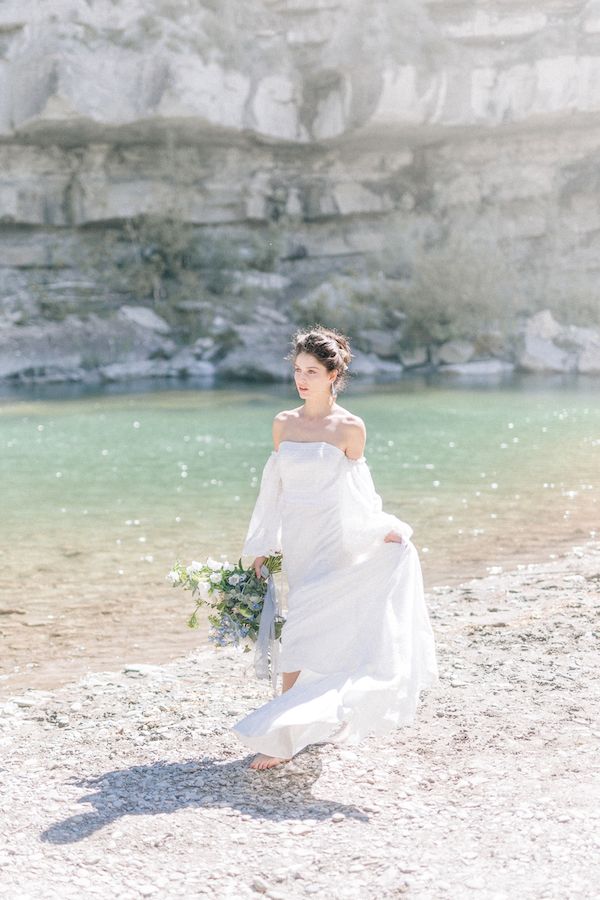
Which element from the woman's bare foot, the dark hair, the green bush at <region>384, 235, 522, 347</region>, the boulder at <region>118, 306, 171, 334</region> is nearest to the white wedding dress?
the woman's bare foot

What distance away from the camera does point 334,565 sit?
186 inches

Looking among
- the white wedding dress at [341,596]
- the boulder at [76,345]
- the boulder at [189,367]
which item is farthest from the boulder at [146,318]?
the white wedding dress at [341,596]

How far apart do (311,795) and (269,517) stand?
1353mm

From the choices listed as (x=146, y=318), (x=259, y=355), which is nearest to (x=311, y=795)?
(x=259, y=355)

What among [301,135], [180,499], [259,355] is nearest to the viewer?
[180,499]

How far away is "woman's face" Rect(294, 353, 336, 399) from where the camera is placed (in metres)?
4.76

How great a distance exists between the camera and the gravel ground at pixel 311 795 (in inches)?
136

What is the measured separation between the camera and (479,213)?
4434cm

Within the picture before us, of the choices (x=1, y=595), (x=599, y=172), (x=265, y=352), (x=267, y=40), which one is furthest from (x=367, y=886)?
(x=599, y=172)

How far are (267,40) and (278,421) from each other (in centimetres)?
4003

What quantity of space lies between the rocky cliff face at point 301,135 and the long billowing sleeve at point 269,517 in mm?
33816

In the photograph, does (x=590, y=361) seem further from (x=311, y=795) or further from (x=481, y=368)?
(x=311, y=795)

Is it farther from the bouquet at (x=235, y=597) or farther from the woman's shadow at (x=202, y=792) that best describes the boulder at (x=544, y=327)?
the woman's shadow at (x=202, y=792)

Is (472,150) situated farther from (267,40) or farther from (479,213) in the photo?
(267,40)
